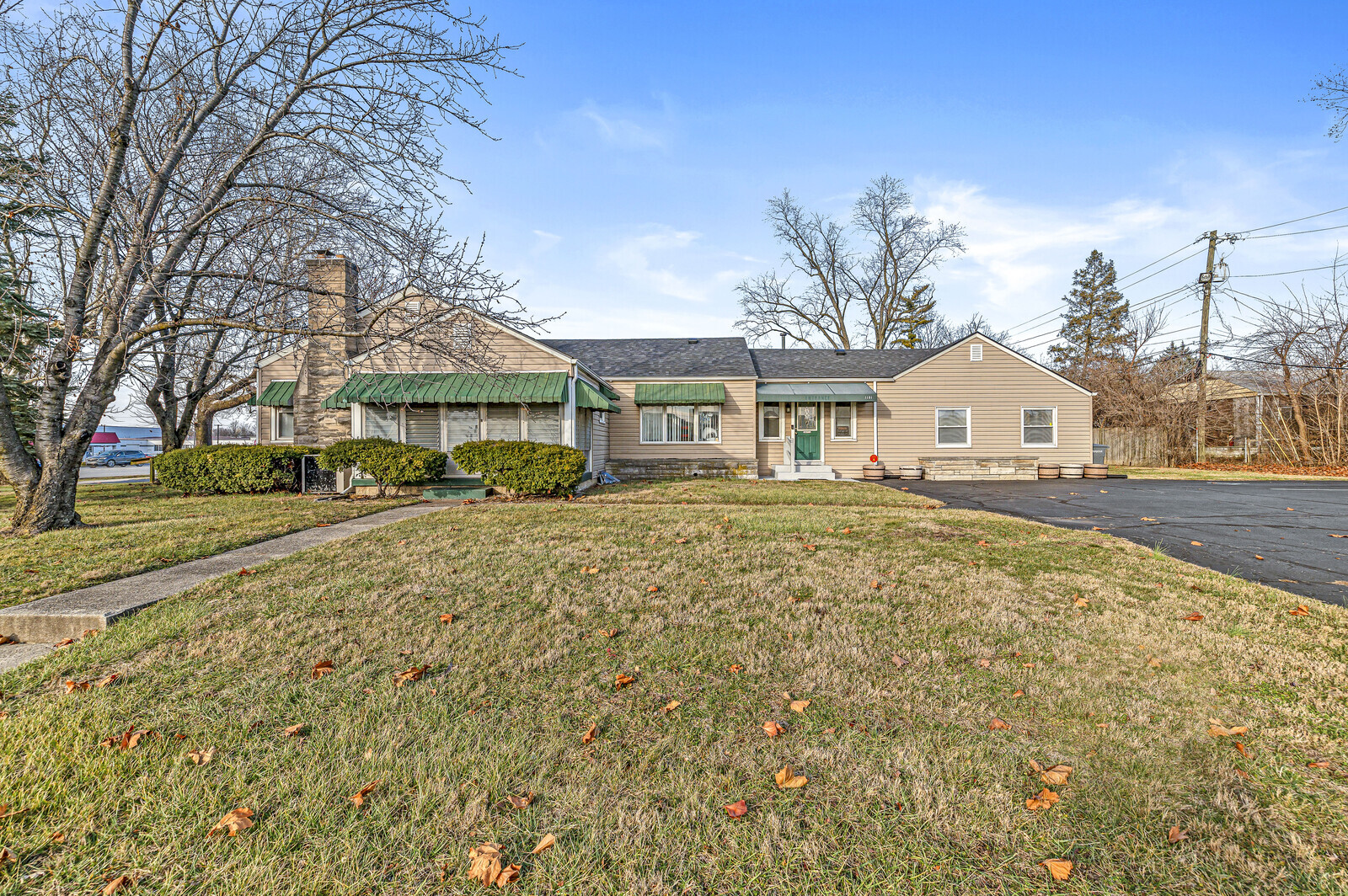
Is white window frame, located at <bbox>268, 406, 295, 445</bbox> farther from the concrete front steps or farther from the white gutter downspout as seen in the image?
the white gutter downspout

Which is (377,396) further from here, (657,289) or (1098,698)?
(1098,698)

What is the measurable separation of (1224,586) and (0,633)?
31.5 feet

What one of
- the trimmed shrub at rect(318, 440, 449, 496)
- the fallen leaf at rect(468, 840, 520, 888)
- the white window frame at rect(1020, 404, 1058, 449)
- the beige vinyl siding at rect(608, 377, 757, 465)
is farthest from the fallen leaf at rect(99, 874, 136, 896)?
the white window frame at rect(1020, 404, 1058, 449)

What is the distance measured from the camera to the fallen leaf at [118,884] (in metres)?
1.74

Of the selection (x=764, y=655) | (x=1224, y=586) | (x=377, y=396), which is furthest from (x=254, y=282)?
(x=1224, y=586)

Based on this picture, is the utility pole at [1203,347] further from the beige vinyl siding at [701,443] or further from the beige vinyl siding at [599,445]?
the beige vinyl siding at [599,445]

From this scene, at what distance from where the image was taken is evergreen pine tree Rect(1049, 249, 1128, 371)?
125ft

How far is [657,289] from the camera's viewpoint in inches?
725

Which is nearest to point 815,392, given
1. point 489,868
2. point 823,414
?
point 823,414

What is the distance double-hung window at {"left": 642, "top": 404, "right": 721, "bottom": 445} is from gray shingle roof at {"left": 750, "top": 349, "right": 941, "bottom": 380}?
2.59m

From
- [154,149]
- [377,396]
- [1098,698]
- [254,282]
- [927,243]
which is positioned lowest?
[1098,698]

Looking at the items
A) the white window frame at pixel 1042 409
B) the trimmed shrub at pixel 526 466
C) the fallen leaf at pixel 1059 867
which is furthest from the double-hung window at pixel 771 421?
the fallen leaf at pixel 1059 867

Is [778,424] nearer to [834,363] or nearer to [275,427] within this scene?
[834,363]

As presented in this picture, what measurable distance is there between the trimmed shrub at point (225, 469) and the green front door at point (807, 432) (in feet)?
47.2
